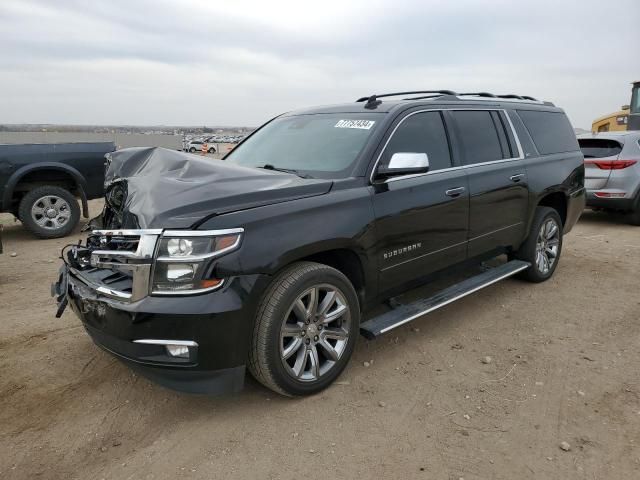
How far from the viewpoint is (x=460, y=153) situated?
4.25 metres

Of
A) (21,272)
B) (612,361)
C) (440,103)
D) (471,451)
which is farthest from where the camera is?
(21,272)

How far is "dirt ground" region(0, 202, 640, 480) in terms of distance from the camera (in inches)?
102

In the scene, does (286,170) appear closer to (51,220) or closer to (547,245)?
(547,245)

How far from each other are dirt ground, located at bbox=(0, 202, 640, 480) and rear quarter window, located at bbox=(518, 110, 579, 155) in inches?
74.4

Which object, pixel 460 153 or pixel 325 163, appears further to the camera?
pixel 460 153

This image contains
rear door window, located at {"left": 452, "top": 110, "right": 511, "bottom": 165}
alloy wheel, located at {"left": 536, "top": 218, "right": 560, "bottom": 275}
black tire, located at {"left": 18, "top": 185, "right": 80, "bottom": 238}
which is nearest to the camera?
rear door window, located at {"left": 452, "top": 110, "right": 511, "bottom": 165}

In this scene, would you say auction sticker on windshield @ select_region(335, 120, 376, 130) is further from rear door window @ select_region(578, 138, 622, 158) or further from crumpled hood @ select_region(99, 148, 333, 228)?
rear door window @ select_region(578, 138, 622, 158)

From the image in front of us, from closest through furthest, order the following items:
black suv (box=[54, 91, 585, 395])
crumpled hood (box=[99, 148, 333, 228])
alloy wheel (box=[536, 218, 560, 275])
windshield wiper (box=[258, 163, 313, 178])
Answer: black suv (box=[54, 91, 585, 395]) < crumpled hood (box=[99, 148, 333, 228]) < windshield wiper (box=[258, 163, 313, 178]) < alloy wheel (box=[536, 218, 560, 275])

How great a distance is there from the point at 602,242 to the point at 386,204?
5544 mm

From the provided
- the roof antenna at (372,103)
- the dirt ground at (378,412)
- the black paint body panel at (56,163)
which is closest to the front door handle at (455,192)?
the roof antenna at (372,103)

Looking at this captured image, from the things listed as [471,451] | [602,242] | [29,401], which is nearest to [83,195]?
[29,401]

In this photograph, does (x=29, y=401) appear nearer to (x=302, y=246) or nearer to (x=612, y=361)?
(x=302, y=246)

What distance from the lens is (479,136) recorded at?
454 cm

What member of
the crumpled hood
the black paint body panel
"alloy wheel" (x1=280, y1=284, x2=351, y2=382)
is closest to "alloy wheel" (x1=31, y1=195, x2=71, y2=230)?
the black paint body panel
